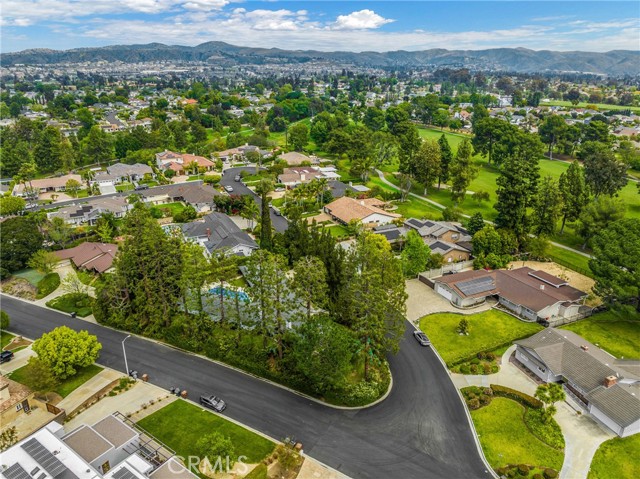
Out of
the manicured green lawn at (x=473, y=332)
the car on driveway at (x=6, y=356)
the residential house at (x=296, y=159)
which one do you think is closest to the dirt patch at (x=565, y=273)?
the manicured green lawn at (x=473, y=332)

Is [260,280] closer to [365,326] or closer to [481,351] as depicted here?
[365,326]

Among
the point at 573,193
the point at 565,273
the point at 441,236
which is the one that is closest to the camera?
the point at 565,273

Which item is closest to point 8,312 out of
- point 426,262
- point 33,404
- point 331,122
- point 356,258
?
point 33,404

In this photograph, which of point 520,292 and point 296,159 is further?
point 296,159

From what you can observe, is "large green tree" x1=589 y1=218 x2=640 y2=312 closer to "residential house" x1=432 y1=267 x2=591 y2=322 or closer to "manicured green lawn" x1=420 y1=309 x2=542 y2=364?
"residential house" x1=432 y1=267 x2=591 y2=322

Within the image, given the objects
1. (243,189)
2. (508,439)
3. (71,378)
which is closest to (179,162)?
(243,189)

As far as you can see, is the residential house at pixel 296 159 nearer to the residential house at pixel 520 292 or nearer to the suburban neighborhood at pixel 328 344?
the suburban neighborhood at pixel 328 344

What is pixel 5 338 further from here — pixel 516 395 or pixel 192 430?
pixel 516 395
